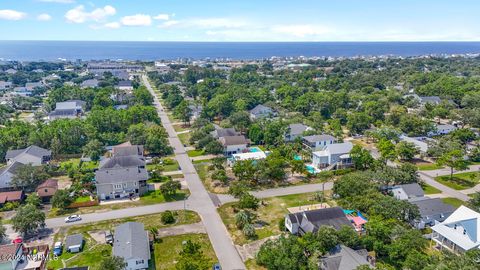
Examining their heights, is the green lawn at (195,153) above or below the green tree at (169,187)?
below

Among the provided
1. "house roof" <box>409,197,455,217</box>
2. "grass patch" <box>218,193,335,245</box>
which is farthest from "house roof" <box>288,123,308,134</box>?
"house roof" <box>409,197,455,217</box>

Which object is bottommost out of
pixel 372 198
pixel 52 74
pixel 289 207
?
pixel 289 207

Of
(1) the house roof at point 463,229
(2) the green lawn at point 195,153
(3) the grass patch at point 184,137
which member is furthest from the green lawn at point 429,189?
(3) the grass patch at point 184,137

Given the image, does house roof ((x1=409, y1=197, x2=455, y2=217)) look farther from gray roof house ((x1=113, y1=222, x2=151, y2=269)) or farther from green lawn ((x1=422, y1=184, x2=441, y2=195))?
gray roof house ((x1=113, y1=222, x2=151, y2=269))

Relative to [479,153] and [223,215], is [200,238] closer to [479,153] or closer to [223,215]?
[223,215]

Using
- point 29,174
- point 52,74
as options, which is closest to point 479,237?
point 29,174

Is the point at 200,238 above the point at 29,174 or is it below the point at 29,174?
below

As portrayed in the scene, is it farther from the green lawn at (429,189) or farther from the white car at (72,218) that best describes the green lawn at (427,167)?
the white car at (72,218)
